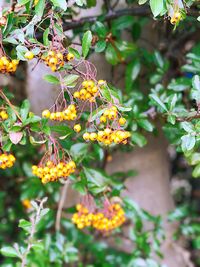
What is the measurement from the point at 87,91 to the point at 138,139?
0.48 m

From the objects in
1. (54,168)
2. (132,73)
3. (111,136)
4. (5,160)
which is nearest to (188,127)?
(111,136)

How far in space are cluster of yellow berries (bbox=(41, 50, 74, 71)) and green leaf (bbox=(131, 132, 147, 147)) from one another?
1.65 ft

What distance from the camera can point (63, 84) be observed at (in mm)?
1050

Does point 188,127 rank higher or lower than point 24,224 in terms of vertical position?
higher

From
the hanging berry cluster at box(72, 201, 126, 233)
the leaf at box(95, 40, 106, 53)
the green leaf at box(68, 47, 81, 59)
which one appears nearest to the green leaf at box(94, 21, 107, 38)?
the leaf at box(95, 40, 106, 53)

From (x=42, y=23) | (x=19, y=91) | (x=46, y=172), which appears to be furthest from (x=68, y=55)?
(x=19, y=91)

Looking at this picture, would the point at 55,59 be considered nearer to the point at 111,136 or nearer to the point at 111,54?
the point at 111,136

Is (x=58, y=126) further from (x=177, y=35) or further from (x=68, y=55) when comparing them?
(x=177, y=35)

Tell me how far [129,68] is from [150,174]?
0.62 m

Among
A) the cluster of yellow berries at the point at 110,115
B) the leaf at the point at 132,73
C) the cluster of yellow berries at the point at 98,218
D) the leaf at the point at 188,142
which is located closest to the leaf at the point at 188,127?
the leaf at the point at 188,142

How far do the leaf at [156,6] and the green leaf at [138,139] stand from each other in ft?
1.65

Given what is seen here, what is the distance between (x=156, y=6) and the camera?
3.40ft

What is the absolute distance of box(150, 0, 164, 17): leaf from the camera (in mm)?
1036

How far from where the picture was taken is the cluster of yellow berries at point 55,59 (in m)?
0.97
